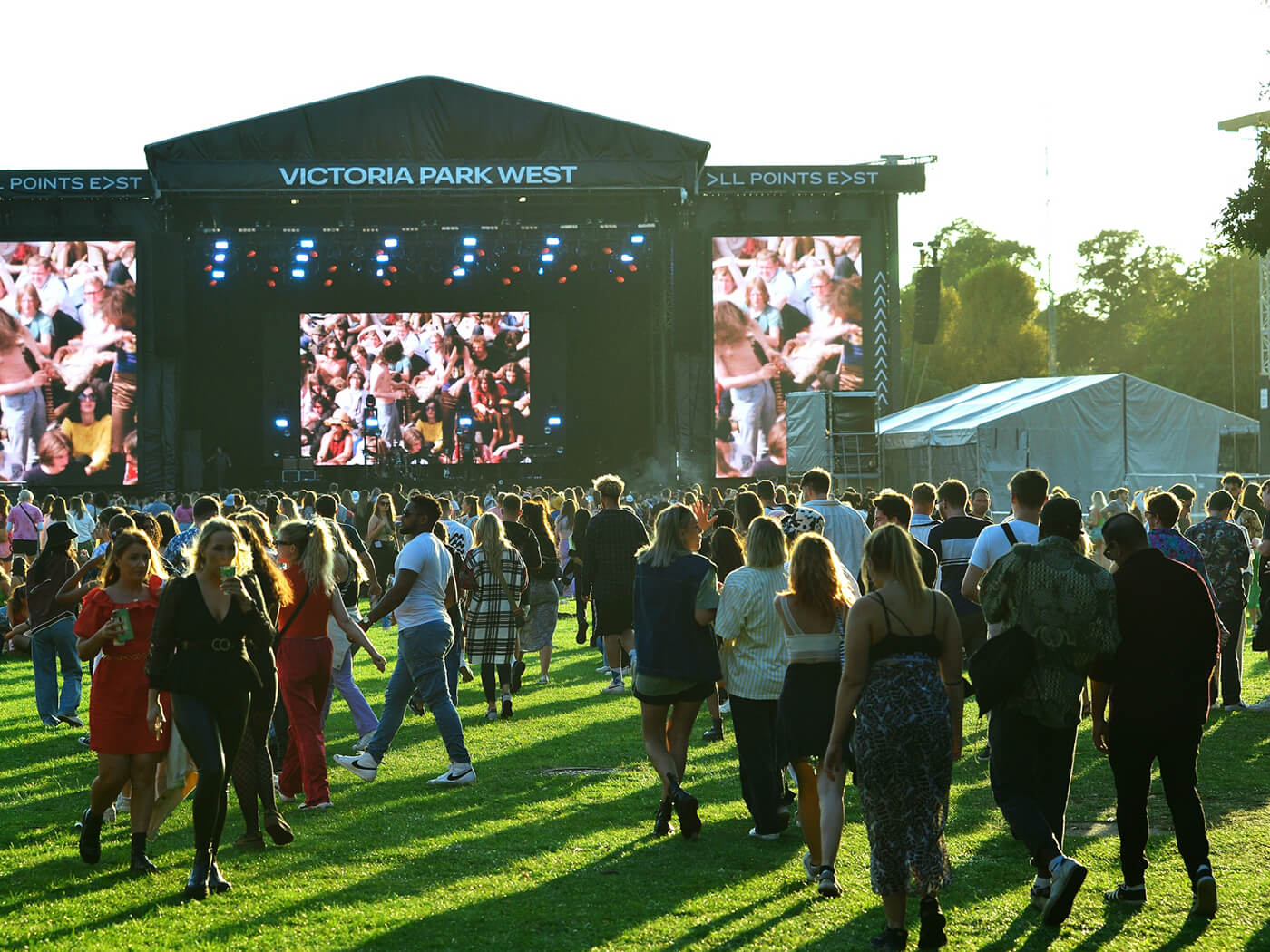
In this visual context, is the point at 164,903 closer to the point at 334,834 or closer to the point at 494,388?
the point at 334,834

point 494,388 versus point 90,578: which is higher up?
point 494,388

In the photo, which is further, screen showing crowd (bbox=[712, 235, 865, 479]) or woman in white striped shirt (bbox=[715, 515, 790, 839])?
screen showing crowd (bbox=[712, 235, 865, 479])

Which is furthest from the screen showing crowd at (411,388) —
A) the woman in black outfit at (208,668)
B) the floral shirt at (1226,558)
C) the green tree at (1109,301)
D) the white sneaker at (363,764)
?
the green tree at (1109,301)

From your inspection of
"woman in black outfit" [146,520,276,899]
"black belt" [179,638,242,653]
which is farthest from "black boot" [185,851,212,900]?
"black belt" [179,638,242,653]

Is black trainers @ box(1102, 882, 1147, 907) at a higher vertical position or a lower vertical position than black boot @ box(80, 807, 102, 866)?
lower

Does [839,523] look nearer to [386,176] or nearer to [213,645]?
[213,645]

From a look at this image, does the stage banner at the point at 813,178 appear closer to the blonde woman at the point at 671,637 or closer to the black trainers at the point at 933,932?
the blonde woman at the point at 671,637

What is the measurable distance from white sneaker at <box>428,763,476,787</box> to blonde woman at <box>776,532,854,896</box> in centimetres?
282

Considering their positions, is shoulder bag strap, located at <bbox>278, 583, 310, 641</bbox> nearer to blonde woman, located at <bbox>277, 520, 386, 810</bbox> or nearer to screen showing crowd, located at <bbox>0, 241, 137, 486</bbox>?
blonde woman, located at <bbox>277, 520, 386, 810</bbox>

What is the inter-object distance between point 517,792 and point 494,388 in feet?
75.7

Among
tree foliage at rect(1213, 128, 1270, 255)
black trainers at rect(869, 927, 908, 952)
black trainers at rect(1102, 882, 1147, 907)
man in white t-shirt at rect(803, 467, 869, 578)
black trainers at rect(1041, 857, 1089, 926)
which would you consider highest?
tree foliage at rect(1213, 128, 1270, 255)

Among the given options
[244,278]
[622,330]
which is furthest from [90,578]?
[622,330]

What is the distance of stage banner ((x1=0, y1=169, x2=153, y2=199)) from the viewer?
95.9 feet

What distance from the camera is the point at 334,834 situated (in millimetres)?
7254
